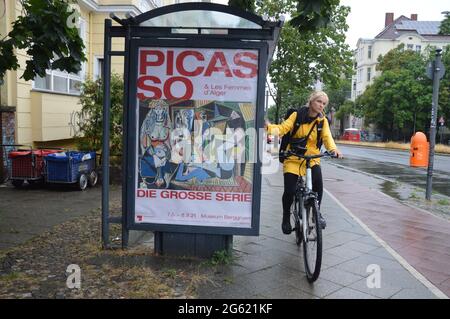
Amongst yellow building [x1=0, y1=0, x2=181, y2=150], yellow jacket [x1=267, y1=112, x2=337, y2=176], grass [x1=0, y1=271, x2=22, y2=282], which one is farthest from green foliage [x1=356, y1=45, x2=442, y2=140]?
grass [x1=0, y1=271, x2=22, y2=282]

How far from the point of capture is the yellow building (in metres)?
9.94

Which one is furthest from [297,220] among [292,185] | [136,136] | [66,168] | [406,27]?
[406,27]

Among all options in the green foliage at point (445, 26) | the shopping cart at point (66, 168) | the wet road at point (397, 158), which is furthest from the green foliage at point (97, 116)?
the green foliage at point (445, 26)

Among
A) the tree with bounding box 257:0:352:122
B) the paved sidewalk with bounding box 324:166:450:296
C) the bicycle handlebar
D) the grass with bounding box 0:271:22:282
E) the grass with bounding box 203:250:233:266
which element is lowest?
the paved sidewalk with bounding box 324:166:450:296

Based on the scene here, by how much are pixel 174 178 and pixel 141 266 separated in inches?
37.5

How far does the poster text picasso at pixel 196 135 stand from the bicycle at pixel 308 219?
0.59 m

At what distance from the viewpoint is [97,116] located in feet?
33.9

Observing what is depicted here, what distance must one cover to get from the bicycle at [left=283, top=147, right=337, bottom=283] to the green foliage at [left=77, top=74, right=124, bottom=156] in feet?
20.0

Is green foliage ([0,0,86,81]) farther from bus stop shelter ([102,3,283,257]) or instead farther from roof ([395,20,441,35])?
roof ([395,20,441,35])

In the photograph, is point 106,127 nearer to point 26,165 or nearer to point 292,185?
point 292,185

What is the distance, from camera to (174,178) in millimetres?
4719

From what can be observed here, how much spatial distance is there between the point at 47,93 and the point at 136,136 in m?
7.55
